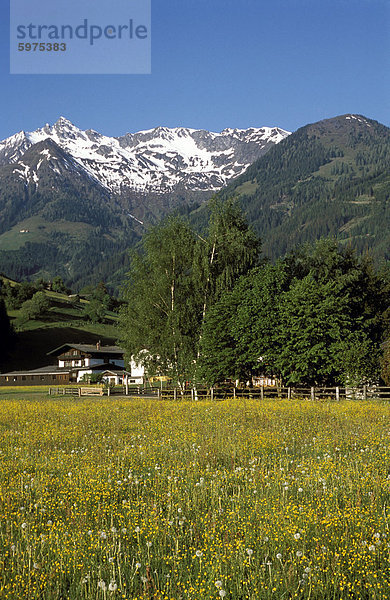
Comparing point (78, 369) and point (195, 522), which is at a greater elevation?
point (195, 522)

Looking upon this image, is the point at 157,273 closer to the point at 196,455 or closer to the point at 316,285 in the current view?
the point at 316,285

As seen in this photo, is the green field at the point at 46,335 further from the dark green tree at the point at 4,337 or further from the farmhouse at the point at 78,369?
the farmhouse at the point at 78,369

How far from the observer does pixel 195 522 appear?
9328 millimetres

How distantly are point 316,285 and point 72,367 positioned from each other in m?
90.9

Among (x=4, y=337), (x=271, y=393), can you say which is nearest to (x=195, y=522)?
(x=271, y=393)

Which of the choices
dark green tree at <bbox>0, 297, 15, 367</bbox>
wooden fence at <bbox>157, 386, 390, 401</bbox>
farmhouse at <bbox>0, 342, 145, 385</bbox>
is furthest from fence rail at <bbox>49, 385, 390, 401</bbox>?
dark green tree at <bbox>0, 297, 15, 367</bbox>

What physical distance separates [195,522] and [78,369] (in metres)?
119

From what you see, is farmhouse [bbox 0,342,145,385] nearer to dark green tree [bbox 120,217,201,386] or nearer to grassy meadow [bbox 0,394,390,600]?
dark green tree [bbox 120,217,201,386]

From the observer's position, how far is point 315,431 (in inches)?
807

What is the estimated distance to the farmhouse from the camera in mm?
117688

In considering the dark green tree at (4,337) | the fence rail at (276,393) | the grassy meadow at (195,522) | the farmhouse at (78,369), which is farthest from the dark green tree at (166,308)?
the dark green tree at (4,337)

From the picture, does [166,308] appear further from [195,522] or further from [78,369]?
[78,369]

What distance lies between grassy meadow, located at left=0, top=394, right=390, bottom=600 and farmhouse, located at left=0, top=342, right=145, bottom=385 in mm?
94744

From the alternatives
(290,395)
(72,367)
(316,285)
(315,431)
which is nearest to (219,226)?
(316,285)
